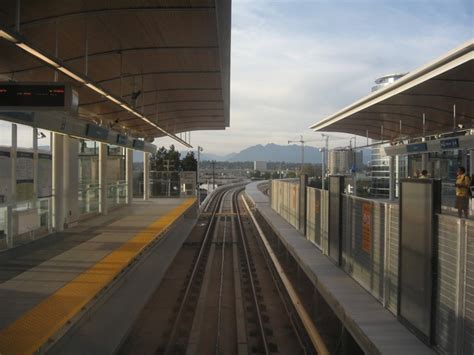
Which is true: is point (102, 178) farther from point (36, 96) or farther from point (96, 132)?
point (36, 96)

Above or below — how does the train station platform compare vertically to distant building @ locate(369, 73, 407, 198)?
below

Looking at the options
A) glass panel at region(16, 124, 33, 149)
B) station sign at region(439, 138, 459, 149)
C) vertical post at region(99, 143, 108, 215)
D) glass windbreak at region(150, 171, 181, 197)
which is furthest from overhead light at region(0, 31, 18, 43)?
glass windbreak at region(150, 171, 181, 197)

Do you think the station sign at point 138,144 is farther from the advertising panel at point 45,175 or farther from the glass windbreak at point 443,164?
the glass windbreak at point 443,164

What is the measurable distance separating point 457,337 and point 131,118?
53.0ft

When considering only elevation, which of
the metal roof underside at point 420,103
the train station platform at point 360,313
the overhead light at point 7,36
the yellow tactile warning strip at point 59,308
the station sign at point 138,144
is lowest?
the train station platform at point 360,313

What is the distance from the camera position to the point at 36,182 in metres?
12.5

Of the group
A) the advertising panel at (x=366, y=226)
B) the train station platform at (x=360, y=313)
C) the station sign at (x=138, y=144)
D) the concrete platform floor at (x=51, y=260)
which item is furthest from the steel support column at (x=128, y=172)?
the advertising panel at (x=366, y=226)

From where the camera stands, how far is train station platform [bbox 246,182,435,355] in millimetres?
5348

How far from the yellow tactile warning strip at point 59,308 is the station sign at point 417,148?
28.4ft

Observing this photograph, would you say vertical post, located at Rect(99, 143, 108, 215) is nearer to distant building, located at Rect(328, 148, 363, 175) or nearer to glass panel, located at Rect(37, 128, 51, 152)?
glass panel, located at Rect(37, 128, 51, 152)

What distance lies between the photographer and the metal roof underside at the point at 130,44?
24.9 ft

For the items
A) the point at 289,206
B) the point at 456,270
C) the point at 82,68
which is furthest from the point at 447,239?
the point at 289,206

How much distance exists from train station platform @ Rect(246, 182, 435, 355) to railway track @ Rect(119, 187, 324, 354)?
90 centimetres

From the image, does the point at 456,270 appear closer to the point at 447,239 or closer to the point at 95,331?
the point at 447,239
